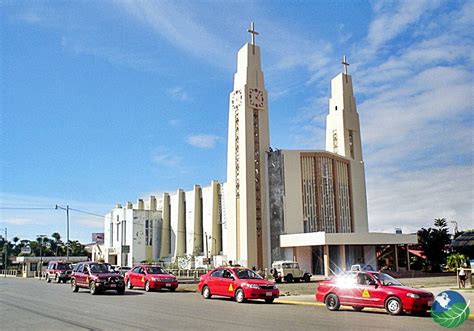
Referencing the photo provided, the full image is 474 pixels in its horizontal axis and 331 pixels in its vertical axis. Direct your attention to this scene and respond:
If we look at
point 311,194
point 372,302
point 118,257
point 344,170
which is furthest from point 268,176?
point 372,302

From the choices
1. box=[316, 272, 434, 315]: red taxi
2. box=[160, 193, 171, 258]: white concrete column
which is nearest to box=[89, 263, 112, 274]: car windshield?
box=[316, 272, 434, 315]: red taxi

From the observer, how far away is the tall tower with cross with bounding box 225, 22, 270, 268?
183 ft

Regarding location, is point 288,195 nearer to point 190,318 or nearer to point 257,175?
point 257,175

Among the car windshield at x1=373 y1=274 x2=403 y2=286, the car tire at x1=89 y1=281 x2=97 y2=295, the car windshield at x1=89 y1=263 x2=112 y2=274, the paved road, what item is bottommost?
the paved road

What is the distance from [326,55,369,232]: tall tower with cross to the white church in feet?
0.45

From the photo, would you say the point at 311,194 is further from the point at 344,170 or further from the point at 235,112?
the point at 235,112

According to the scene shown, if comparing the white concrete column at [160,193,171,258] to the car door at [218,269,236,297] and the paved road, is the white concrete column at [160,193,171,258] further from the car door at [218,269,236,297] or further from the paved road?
the paved road

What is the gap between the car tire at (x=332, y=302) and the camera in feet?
58.3

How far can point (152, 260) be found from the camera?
78062 millimetres

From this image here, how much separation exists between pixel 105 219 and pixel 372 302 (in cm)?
7633

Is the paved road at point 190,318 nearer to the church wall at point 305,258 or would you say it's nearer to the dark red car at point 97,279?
the dark red car at point 97,279

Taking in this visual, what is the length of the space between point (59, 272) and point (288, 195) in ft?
83.6

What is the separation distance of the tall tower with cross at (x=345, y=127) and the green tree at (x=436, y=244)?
8590 mm

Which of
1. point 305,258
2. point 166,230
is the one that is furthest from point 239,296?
point 166,230
